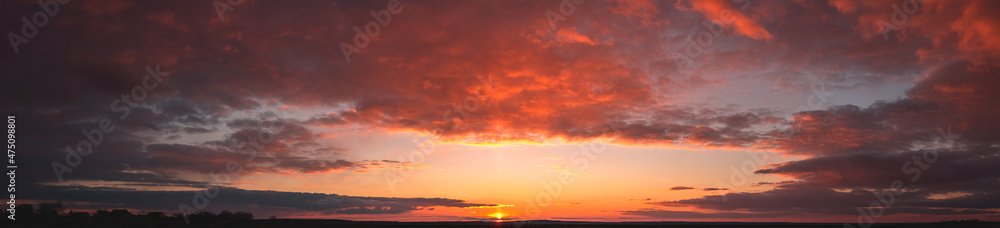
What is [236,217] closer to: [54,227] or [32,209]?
[32,209]

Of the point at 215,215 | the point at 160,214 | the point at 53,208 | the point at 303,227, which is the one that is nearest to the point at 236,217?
the point at 215,215

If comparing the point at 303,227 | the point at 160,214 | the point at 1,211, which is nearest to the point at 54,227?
the point at 303,227

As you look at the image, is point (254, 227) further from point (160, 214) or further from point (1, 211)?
point (1, 211)

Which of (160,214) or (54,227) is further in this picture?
(160,214)

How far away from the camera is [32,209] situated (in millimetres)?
116812

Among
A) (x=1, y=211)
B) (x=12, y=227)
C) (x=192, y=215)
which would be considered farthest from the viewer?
(x=192, y=215)

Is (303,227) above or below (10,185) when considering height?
below

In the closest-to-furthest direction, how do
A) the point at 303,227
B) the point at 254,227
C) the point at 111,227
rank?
the point at 111,227, the point at 254,227, the point at 303,227

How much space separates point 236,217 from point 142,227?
198 feet

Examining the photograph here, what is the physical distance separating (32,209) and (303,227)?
79.4 m

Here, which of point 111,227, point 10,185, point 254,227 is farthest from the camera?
point 254,227

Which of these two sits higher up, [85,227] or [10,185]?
[10,185]

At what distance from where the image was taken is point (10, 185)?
41969mm

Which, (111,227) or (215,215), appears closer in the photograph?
(111,227)
